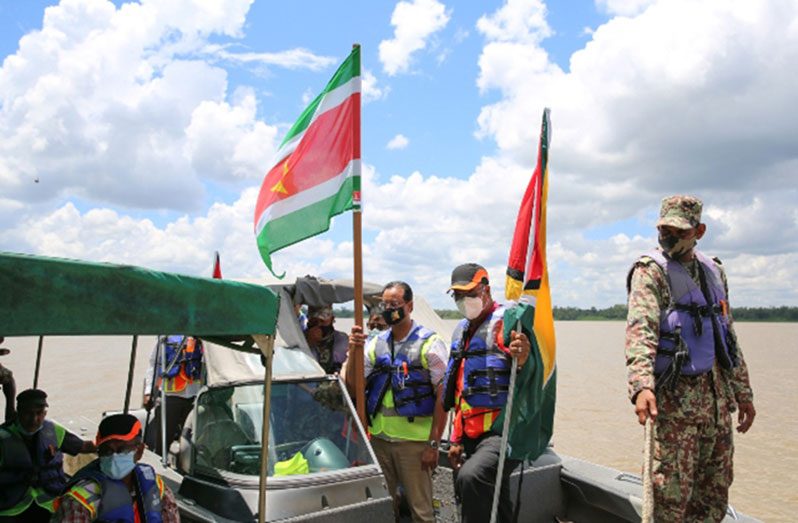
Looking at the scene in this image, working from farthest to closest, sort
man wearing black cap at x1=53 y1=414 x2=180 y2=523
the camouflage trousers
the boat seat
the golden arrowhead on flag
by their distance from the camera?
1. the golden arrowhead on flag
2. the boat seat
3. the camouflage trousers
4. man wearing black cap at x1=53 y1=414 x2=180 y2=523

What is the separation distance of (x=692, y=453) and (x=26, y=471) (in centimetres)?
375

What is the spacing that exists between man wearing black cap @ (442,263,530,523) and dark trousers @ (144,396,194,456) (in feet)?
9.28

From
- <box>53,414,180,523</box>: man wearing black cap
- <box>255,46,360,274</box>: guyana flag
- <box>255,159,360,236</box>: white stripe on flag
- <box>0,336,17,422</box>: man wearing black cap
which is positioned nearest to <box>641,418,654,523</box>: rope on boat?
<box>53,414,180,523</box>: man wearing black cap

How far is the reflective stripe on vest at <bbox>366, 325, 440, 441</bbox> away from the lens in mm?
4406

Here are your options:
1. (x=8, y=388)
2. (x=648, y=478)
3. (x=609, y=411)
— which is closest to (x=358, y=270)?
(x=648, y=478)

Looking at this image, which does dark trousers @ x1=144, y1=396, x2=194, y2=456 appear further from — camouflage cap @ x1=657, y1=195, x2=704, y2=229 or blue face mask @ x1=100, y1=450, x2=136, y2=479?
camouflage cap @ x1=657, y1=195, x2=704, y2=229

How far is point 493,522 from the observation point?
371 cm

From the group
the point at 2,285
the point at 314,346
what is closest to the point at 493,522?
the point at 2,285

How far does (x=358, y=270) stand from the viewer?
455 cm

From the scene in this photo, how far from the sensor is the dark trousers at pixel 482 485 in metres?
3.86

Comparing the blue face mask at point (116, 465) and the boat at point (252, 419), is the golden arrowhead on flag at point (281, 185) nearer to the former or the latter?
the boat at point (252, 419)

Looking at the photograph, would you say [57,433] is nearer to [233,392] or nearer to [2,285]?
[233,392]

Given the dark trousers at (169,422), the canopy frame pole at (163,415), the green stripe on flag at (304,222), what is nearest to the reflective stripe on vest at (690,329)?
the green stripe on flag at (304,222)

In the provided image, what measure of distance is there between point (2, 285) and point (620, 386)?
20.9 m
